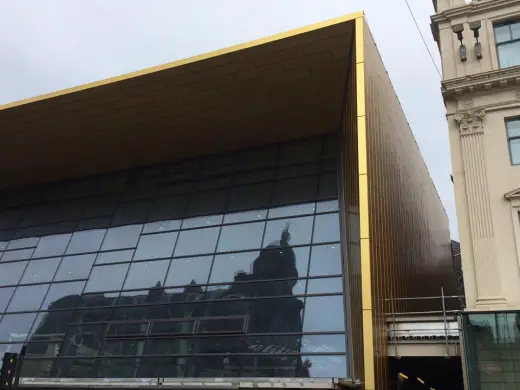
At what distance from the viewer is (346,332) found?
1568cm

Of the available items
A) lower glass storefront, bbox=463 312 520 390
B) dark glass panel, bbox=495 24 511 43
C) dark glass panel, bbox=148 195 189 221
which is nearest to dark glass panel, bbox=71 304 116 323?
dark glass panel, bbox=148 195 189 221

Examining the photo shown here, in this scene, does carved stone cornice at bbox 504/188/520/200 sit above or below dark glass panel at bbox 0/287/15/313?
above

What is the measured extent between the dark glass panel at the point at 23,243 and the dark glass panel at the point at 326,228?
43.1 feet

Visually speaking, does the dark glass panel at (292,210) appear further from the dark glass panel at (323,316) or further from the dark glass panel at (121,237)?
the dark glass panel at (121,237)

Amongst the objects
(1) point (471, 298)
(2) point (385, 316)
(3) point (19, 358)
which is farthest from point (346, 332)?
(3) point (19, 358)

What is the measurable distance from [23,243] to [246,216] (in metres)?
11.1

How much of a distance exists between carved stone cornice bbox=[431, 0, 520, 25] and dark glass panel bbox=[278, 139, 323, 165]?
6.40 meters

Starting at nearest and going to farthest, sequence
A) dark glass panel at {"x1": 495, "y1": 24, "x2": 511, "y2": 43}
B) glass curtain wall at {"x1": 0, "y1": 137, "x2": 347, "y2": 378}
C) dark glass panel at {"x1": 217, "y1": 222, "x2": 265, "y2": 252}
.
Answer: glass curtain wall at {"x1": 0, "y1": 137, "x2": 347, "y2": 378}, dark glass panel at {"x1": 495, "y1": 24, "x2": 511, "y2": 43}, dark glass panel at {"x1": 217, "y1": 222, "x2": 265, "y2": 252}

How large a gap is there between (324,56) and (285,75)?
157cm

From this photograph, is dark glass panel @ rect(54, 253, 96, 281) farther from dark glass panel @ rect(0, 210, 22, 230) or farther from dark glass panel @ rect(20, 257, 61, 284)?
dark glass panel @ rect(0, 210, 22, 230)

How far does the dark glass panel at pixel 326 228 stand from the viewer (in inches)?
728

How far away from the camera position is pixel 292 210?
1997 cm

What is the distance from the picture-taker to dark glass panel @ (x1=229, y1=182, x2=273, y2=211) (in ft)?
68.5

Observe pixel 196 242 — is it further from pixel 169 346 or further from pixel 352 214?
pixel 352 214
